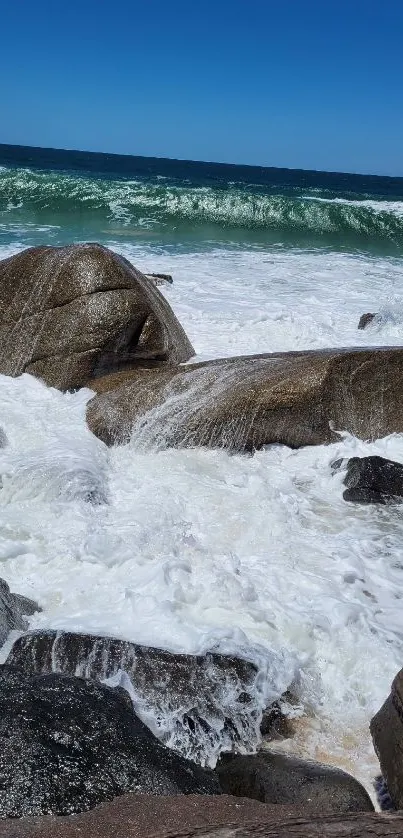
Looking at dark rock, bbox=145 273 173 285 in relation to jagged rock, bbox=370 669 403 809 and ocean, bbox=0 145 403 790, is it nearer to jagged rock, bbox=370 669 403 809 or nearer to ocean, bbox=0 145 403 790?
ocean, bbox=0 145 403 790

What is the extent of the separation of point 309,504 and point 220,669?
2313 mm

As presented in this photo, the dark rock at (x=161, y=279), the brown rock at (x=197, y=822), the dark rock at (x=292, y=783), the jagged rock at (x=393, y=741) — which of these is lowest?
the dark rock at (x=292, y=783)

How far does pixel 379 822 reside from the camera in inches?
70.9

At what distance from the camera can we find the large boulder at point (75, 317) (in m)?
7.87

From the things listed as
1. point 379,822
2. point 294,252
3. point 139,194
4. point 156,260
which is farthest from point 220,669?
point 139,194

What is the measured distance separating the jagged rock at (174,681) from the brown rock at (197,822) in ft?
3.35

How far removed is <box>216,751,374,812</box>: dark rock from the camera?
280 cm

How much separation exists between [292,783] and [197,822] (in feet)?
3.17

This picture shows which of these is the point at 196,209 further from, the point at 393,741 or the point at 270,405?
the point at 393,741

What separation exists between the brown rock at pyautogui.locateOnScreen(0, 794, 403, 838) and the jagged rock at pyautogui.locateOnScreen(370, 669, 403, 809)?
0.64m

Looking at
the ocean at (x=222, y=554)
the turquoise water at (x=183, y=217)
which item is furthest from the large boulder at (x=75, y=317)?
the turquoise water at (x=183, y=217)

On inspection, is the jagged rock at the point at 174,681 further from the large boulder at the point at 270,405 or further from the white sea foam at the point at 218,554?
the large boulder at the point at 270,405

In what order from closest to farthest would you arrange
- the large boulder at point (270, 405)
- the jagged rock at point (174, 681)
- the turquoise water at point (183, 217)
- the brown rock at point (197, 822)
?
the brown rock at point (197, 822), the jagged rock at point (174, 681), the large boulder at point (270, 405), the turquoise water at point (183, 217)

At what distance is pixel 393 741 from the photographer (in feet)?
9.57
